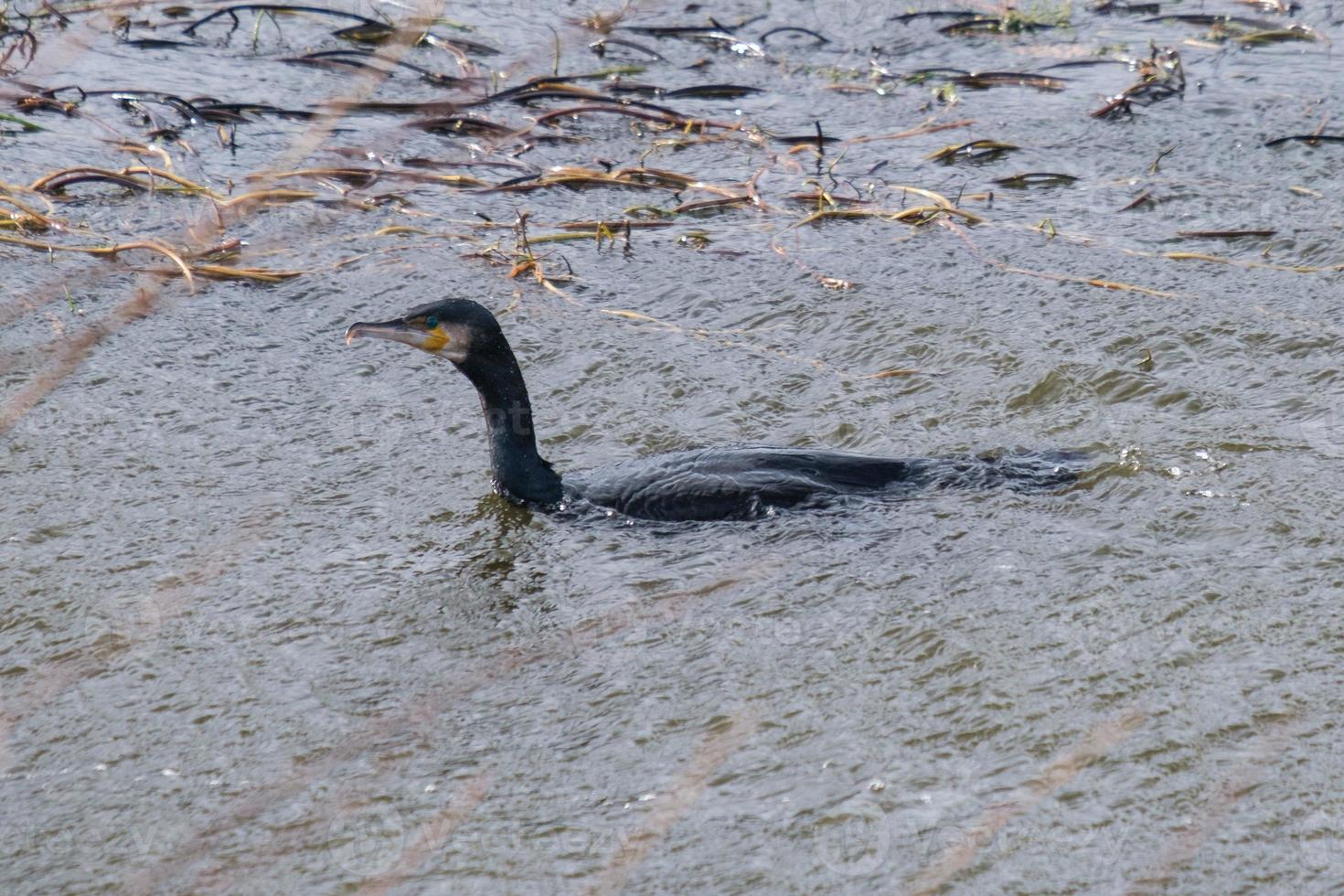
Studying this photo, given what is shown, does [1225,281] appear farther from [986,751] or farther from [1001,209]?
[986,751]

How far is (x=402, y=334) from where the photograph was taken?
17.0 feet

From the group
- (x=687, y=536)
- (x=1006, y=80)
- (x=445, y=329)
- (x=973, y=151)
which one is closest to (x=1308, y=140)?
(x=973, y=151)

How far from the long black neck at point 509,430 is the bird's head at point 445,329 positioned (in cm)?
5

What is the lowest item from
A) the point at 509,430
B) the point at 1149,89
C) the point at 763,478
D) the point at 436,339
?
the point at 763,478

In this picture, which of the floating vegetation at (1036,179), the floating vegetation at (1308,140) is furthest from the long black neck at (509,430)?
the floating vegetation at (1308,140)

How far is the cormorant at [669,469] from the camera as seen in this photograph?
5.16m

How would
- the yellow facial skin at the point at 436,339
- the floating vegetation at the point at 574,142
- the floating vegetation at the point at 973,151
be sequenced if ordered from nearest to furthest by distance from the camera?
the yellow facial skin at the point at 436,339 → the floating vegetation at the point at 574,142 → the floating vegetation at the point at 973,151

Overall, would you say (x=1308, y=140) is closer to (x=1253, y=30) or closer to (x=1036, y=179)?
(x=1036, y=179)

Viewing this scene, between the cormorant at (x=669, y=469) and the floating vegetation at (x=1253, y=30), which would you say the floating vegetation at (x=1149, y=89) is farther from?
the cormorant at (x=669, y=469)

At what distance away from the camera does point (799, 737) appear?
4.02m

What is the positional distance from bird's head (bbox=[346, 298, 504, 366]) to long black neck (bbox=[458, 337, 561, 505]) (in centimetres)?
5

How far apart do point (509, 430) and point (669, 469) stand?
605 millimetres

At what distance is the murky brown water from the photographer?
3.66 m

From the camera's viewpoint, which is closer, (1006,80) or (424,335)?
(424,335)
